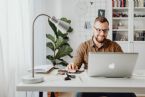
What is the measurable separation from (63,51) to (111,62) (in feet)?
8.84

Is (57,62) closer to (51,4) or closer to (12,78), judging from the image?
(51,4)

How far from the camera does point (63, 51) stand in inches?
184

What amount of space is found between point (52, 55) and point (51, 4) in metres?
0.98

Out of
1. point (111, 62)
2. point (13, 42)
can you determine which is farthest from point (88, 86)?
point (13, 42)

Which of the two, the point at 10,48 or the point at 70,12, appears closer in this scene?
the point at 10,48

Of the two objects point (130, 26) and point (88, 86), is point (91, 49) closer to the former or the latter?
point (88, 86)

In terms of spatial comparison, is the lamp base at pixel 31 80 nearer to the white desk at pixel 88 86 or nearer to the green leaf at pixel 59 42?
the white desk at pixel 88 86

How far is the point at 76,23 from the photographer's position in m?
4.95

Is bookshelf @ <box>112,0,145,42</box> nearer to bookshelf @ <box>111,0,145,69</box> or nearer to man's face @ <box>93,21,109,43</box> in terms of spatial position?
bookshelf @ <box>111,0,145,69</box>

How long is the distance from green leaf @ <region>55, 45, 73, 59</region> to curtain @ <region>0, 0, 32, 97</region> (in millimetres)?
943

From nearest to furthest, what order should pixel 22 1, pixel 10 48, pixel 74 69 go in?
pixel 74 69 < pixel 10 48 < pixel 22 1

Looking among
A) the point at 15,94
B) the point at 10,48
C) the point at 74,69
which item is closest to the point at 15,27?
the point at 10,48

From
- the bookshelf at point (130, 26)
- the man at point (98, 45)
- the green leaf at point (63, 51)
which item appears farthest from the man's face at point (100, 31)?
the bookshelf at point (130, 26)

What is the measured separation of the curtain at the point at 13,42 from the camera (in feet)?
10.0
